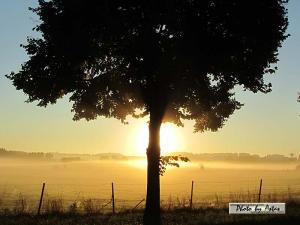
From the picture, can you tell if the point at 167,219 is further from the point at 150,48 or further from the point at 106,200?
the point at 106,200

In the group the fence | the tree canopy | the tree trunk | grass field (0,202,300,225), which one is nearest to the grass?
grass field (0,202,300,225)

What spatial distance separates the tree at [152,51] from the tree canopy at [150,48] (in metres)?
0.05

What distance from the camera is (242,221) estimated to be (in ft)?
87.9

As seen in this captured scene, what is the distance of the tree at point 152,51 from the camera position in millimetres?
25984

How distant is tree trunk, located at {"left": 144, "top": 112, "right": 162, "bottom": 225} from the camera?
90.3 feet

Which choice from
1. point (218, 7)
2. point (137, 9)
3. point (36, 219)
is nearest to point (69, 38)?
point (137, 9)

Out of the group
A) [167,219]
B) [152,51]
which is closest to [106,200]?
[167,219]

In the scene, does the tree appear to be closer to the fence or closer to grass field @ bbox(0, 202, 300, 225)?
grass field @ bbox(0, 202, 300, 225)

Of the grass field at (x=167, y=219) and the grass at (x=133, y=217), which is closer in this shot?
the grass field at (x=167, y=219)

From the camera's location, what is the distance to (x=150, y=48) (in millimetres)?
26422

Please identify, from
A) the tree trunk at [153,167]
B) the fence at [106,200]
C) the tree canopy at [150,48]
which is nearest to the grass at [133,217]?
the fence at [106,200]

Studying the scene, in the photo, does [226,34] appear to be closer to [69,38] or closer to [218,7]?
[218,7]

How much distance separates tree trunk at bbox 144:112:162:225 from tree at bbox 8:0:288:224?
49 mm

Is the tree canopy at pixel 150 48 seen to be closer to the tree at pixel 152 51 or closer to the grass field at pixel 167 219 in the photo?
the tree at pixel 152 51
